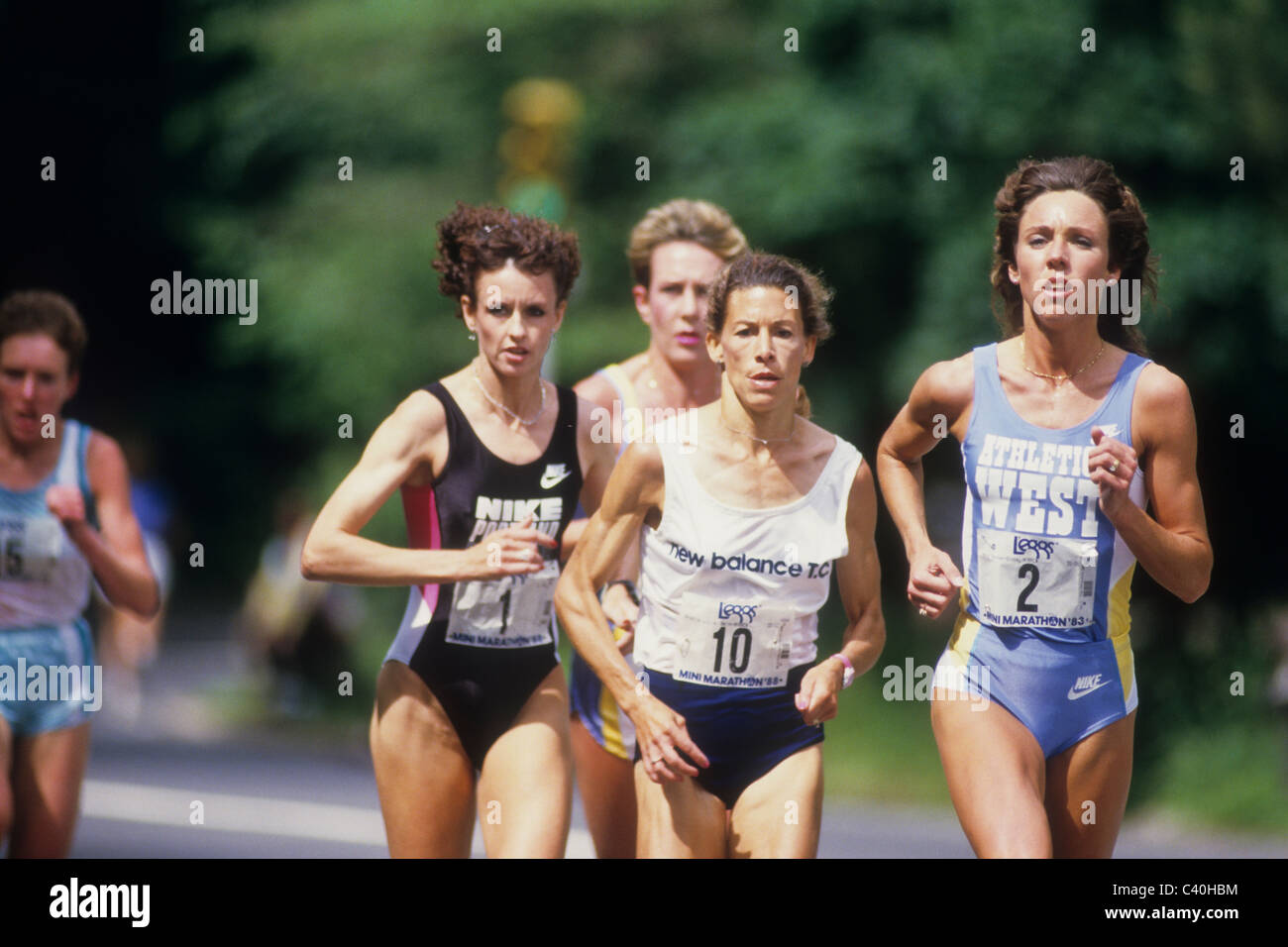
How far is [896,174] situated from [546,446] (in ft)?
33.6

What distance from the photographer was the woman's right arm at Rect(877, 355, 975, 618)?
5195mm

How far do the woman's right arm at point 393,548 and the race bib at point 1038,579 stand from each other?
52.0 inches

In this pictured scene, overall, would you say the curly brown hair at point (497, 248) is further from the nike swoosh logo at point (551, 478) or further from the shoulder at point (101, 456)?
the shoulder at point (101, 456)

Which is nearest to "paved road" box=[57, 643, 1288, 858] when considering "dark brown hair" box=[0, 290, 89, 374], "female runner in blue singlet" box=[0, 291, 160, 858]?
"female runner in blue singlet" box=[0, 291, 160, 858]

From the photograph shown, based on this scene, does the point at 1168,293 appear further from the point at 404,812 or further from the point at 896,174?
the point at 404,812

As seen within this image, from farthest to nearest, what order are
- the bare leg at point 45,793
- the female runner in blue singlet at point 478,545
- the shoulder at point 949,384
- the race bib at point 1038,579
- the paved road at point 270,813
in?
the paved road at point 270,813 < the bare leg at point 45,793 < the female runner in blue singlet at point 478,545 < the shoulder at point 949,384 < the race bib at point 1038,579

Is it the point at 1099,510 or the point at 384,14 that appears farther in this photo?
the point at 384,14

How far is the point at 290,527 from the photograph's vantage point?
17250 millimetres

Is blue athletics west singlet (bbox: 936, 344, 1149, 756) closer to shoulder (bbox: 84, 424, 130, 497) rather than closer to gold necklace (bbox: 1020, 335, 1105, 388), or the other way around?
gold necklace (bbox: 1020, 335, 1105, 388)

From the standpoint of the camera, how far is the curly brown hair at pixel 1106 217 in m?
5.41
